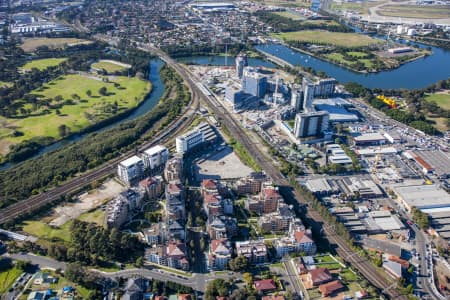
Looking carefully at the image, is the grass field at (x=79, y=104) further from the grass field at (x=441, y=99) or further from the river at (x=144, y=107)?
the grass field at (x=441, y=99)

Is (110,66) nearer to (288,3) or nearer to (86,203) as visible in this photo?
(86,203)

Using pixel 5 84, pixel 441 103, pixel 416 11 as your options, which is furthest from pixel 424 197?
pixel 416 11

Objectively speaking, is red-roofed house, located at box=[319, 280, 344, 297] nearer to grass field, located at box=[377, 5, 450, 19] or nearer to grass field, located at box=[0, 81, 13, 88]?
grass field, located at box=[0, 81, 13, 88]

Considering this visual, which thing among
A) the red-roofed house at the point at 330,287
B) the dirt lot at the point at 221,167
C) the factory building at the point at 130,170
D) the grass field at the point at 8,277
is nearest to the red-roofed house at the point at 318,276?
the red-roofed house at the point at 330,287

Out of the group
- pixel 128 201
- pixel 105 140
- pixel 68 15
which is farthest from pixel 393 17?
pixel 128 201

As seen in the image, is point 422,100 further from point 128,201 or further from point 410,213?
point 128,201
